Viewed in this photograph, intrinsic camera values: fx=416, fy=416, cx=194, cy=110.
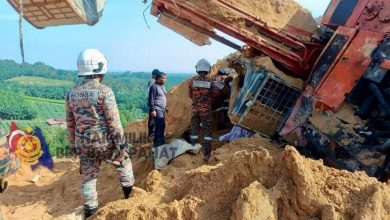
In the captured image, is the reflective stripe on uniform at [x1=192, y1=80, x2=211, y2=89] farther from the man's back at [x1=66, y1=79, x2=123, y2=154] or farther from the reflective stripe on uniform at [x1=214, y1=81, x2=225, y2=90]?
the man's back at [x1=66, y1=79, x2=123, y2=154]

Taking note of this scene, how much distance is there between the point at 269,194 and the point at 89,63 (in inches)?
89.1

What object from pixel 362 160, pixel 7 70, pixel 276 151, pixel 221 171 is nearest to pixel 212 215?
pixel 221 171

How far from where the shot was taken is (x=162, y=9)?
20.4ft

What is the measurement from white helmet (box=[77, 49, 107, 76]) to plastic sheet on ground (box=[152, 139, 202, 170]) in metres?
2.09

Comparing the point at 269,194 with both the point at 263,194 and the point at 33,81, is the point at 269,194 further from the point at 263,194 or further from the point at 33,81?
the point at 33,81

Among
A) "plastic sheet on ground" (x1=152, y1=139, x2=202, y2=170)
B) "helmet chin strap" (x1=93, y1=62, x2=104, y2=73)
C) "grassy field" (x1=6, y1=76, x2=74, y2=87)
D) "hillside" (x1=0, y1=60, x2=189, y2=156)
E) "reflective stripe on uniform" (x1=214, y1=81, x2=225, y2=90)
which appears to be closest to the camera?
"helmet chin strap" (x1=93, y1=62, x2=104, y2=73)

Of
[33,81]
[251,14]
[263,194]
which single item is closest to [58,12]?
[251,14]

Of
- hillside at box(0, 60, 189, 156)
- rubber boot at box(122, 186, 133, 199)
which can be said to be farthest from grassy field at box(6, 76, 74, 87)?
rubber boot at box(122, 186, 133, 199)

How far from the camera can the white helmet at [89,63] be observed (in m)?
4.25

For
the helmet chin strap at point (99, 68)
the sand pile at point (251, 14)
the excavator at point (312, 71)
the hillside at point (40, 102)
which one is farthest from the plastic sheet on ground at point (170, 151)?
the hillside at point (40, 102)

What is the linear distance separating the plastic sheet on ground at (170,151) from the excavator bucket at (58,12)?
2078mm

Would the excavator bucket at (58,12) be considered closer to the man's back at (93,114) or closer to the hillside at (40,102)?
the man's back at (93,114)

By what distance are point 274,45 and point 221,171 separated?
3167 millimetres

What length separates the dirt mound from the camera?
3.04 metres
